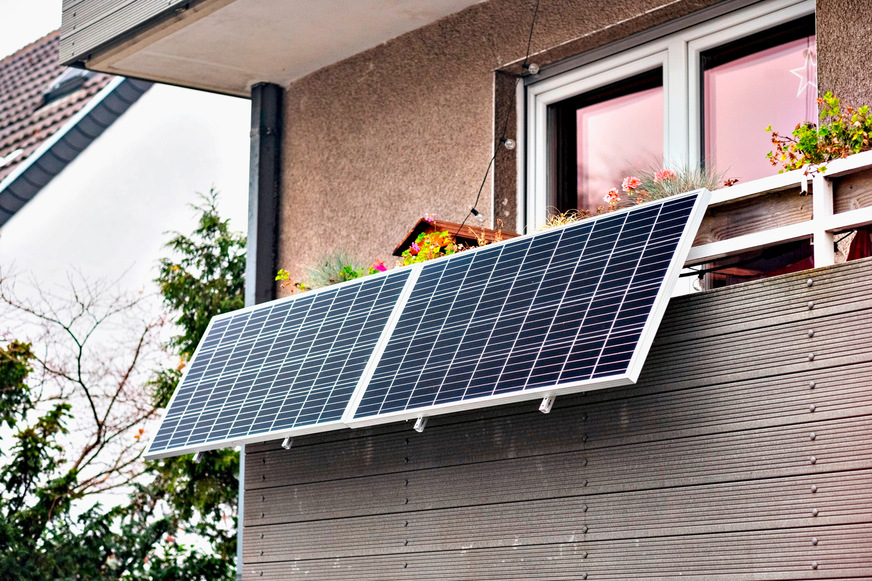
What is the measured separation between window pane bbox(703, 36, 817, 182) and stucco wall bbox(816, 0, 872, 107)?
409 mm

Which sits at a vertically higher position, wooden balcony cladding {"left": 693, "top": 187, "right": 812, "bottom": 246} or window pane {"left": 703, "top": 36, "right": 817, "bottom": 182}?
window pane {"left": 703, "top": 36, "right": 817, "bottom": 182}

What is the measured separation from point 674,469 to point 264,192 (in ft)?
16.5

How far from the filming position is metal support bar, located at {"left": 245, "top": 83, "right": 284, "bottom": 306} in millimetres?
8812

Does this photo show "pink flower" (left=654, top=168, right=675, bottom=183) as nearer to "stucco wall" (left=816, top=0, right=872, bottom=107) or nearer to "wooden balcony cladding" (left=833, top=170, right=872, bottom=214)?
"stucco wall" (left=816, top=0, right=872, bottom=107)

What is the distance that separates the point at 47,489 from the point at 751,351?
8506 mm

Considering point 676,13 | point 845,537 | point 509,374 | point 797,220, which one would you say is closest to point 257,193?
point 676,13

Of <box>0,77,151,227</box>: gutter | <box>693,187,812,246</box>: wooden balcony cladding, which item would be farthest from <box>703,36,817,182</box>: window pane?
<box>0,77,151,227</box>: gutter

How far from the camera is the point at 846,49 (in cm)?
552

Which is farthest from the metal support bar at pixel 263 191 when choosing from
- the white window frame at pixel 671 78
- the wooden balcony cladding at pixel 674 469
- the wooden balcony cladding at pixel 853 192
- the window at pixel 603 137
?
the wooden balcony cladding at pixel 853 192

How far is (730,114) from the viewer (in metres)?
6.46

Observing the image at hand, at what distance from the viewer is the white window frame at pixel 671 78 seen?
6.35 m

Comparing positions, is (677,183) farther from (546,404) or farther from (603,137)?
(603,137)

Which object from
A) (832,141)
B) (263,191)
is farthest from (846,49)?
(263,191)

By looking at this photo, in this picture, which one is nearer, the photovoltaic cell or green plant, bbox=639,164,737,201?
the photovoltaic cell
